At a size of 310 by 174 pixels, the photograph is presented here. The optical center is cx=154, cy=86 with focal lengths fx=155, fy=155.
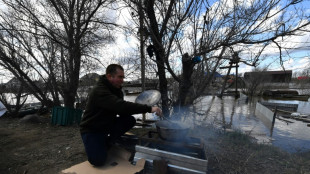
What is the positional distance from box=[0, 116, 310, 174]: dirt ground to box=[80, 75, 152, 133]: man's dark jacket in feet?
3.52

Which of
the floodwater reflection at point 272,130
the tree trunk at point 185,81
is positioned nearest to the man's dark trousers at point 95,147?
the tree trunk at point 185,81

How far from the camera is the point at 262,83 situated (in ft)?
73.7

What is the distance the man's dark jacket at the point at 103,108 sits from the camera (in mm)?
2000

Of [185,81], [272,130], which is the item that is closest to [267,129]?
[272,130]

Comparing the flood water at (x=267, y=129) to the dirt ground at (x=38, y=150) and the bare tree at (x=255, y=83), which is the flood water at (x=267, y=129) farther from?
the bare tree at (x=255, y=83)

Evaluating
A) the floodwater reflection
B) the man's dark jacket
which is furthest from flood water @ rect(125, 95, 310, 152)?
the man's dark jacket

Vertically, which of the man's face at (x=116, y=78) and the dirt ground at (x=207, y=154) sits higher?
the man's face at (x=116, y=78)

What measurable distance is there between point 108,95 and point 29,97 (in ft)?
24.8

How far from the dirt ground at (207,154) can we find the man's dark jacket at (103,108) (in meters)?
1.07

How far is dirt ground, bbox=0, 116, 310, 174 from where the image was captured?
96.2 inches

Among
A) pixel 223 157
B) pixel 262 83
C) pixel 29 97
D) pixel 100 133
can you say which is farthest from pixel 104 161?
pixel 262 83

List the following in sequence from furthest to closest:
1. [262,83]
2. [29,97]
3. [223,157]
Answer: [262,83], [29,97], [223,157]

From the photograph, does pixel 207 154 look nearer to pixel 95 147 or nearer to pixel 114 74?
pixel 95 147

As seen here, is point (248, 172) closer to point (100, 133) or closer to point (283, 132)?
point (100, 133)
